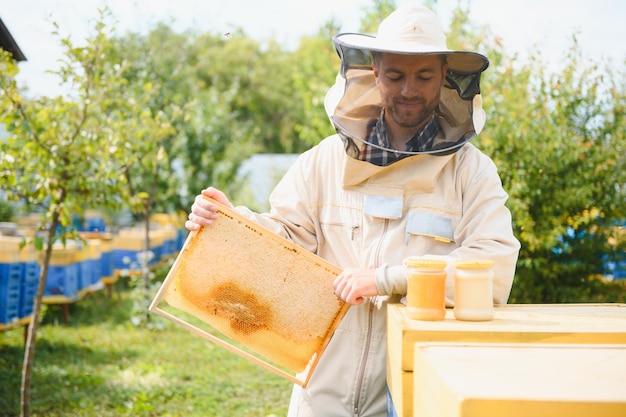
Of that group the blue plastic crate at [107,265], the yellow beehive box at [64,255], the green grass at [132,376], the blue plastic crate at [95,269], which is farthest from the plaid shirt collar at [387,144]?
the blue plastic crate at [107,265]

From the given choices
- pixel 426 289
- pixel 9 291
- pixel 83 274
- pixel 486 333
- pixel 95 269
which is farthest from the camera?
pixel 95 269

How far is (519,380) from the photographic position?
108 cm

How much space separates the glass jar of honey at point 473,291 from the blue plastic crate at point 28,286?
472cm

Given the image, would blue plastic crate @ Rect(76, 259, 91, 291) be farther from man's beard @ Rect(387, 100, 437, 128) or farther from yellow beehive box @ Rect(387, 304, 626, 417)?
yellow beehive box @ Rect(387, 304, 626, 417)

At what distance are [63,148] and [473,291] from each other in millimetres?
2976

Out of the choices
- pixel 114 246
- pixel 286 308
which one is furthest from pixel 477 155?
pixel 114 246

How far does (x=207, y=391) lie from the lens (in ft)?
17.1

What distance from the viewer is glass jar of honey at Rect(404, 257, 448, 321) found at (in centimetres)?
159

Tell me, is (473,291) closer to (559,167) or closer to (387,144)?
(387,144)

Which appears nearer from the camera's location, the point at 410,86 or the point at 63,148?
the point at 410,86

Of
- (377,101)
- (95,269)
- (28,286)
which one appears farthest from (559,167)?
(95,269)

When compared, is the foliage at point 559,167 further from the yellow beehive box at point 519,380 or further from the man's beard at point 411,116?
the yellow beehive box at point 519,380

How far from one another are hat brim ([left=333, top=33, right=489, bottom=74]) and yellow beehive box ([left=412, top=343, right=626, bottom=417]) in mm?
922

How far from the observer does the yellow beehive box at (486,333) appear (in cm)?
144
